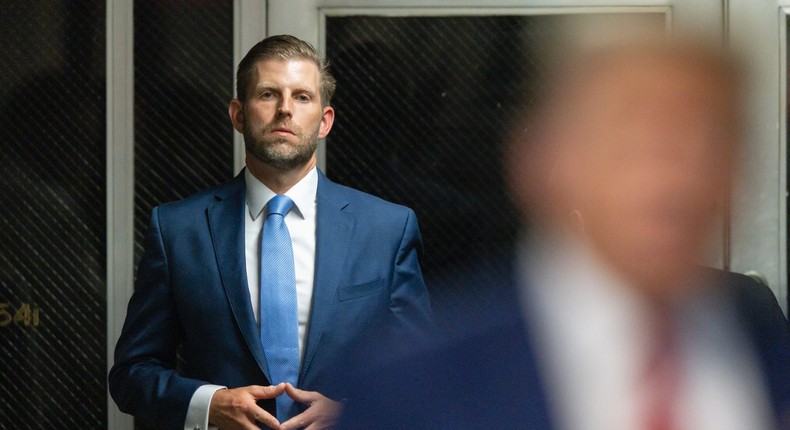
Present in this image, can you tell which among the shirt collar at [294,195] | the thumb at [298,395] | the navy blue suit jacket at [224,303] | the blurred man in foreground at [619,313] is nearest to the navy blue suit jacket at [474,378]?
the blurred man in foreground at [619,313]

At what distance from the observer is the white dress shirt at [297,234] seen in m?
1.84

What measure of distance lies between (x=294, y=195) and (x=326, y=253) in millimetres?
156

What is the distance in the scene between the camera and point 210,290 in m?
1.82

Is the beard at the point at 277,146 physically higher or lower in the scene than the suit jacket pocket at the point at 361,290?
Answer: higher

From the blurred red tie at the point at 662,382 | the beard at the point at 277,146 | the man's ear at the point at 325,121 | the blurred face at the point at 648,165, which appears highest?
the man's ear at the point at 325,121

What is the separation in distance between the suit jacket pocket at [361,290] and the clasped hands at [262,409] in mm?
223

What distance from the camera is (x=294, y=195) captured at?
192 cm

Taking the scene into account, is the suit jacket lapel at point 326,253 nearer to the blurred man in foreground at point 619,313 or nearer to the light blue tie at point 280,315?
the light blue tie at point 280,315

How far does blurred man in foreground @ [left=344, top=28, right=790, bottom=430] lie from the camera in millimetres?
500

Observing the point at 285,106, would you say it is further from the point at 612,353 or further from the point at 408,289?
the point at 612,353

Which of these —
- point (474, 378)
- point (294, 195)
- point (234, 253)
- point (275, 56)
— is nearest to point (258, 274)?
point (234, 253)


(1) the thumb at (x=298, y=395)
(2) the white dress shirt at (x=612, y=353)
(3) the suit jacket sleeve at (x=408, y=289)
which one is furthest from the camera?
(3) the suit jacket sleeve at (x=408, y=289)

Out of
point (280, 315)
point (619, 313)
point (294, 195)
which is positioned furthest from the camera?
point (294, 195)

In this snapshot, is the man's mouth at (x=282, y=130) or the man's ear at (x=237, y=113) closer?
the man's mouth at (x=282, y=130)
